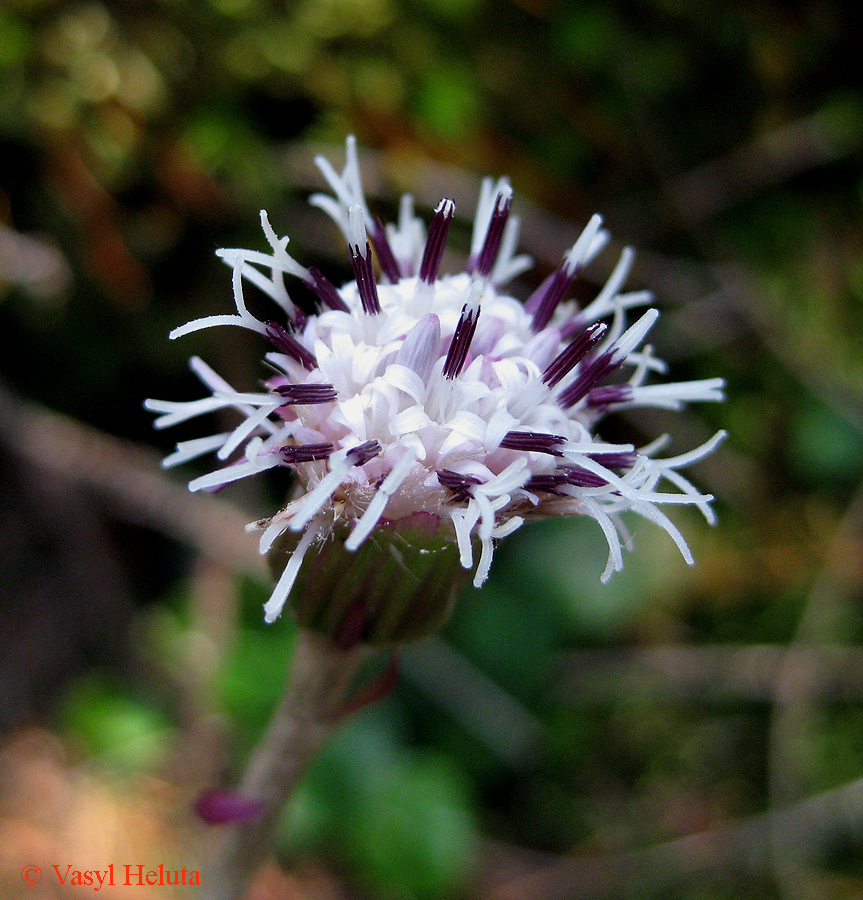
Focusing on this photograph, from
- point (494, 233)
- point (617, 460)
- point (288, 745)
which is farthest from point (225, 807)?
point (494, 233)

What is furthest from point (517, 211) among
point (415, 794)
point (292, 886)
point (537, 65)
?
point (292, 886)

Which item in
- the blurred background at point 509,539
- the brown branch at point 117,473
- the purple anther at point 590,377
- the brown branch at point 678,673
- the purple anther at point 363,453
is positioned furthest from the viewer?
the brown branch at point 678,673

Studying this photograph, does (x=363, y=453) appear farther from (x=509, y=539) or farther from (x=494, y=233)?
(x=509, y=539)

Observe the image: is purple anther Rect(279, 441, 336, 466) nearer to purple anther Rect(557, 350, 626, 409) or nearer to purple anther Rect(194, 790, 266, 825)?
purple anther Rect(557, 350, 626, 409)

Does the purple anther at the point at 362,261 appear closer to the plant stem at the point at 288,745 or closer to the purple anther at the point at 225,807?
the plant stem at the point at 288,745

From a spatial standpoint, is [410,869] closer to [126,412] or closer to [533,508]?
[533,508]

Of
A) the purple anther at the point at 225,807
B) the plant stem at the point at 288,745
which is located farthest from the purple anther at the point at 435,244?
the purple anther at the point at 225,807

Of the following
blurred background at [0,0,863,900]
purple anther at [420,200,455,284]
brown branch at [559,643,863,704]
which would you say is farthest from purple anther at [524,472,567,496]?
brown branch at [559,643,863,704]
